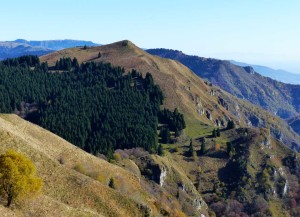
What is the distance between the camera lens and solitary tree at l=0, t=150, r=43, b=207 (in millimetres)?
45656

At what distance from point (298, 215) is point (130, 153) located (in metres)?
73.5

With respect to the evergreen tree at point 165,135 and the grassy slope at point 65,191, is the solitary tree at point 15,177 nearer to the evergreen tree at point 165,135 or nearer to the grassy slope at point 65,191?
the grassy slope at point 65,191

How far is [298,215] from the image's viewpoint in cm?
14600

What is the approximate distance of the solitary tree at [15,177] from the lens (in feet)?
150

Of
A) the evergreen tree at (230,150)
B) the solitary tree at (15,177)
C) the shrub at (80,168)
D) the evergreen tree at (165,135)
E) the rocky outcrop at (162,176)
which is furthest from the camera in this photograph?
the evergreen tree at (165,135)

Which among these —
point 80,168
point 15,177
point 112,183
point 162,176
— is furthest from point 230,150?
point 15,177

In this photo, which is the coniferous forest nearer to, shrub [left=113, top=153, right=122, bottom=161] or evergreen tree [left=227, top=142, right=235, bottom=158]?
shrub [left=113, top=153, right=122, bottom=161]

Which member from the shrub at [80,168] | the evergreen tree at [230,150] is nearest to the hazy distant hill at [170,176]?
the shrub at [80,168]

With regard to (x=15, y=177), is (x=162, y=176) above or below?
below

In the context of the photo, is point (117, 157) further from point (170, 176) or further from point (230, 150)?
point (230, 150)

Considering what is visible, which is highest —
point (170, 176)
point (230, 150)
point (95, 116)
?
point (95, 116)

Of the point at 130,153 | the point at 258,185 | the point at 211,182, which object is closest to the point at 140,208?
the point at 130,153

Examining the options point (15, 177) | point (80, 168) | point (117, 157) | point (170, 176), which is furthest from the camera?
point (170, 176)

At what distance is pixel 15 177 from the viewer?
152 ft
